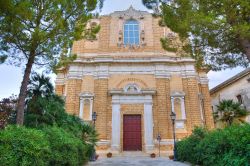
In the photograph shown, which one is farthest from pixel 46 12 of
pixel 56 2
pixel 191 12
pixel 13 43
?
pixel 191 12

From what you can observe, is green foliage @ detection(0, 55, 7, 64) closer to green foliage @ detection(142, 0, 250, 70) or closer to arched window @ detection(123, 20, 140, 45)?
green foliage @ detection(142, 0, 250, 70)

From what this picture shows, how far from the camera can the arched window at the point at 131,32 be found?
2147cm

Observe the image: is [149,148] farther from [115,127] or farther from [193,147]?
[193,147]

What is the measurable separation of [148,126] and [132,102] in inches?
86.9

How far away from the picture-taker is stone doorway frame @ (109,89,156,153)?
17734 mm

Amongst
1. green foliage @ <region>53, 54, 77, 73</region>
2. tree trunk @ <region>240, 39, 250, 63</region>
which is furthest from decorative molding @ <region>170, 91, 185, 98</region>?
tree trunk @ <region>240, 39, 250, 63</region>

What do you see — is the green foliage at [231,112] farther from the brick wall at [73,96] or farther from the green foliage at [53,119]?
the green foliage at [53,119]

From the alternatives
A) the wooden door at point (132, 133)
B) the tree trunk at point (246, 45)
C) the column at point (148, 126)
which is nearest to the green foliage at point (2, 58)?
the tree trunk at point (246, 45)

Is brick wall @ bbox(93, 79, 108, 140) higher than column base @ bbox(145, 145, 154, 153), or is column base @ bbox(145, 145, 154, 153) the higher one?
brick wall @ bbox(93, 79, 108, 140)

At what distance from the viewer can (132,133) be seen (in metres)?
18.6

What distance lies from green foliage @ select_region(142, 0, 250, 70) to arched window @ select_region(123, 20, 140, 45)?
10970 mm

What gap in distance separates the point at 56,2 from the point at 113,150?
1174cm

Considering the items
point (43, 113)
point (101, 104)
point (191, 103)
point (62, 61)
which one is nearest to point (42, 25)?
point (62, 61)

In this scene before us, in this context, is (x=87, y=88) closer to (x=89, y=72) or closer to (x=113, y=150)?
(x=89, y=72)
